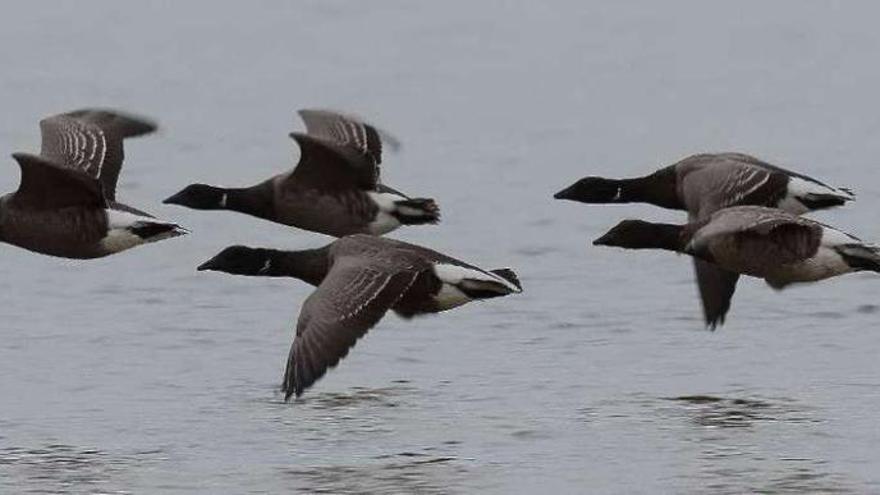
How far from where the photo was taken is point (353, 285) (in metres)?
13.8

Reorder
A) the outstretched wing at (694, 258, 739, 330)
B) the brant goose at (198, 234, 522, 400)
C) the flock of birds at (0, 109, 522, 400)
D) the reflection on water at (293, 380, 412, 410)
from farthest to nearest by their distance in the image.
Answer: the outstretched wing at (694, 258, 739, 330) < the reflection on water at (293, 380, 412, 410) < the flock of birds at (0, 109, 522, 400) < the brant goose at (198, 234, 522, 400)

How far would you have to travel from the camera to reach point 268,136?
80.7 feet

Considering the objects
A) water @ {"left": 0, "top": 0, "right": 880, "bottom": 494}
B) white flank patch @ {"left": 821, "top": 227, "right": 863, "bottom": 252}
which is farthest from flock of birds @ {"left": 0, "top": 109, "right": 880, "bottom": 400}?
water @ {"left": 0, "top": 0, "right": 880, "bottom": 494}

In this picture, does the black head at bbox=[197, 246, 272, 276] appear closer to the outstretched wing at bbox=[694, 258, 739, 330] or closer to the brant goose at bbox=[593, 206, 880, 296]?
the brant goose at bbox=[593, 206, 880, 296]

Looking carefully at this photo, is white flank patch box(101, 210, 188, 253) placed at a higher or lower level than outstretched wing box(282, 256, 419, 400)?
higher

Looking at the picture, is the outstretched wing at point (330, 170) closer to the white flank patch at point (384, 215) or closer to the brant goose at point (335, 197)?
the brant goose at point (335, 197)

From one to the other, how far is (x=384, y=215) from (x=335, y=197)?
1.19 feet

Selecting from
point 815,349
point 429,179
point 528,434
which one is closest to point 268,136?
point 429,179


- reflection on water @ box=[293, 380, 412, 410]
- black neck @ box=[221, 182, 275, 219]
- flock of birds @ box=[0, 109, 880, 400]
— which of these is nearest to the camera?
flock of birds @ box=[0, 109, 880, 400]

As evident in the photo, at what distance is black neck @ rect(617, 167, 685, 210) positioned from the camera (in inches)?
677

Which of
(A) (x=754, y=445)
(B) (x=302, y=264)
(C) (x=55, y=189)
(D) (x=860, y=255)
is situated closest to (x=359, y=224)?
(B) (x=302, y=264)

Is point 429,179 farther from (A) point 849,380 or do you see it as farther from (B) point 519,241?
(A) point 849,380

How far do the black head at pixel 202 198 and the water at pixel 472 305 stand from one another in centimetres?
67

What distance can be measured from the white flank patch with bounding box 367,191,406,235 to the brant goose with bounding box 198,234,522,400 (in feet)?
3.47
